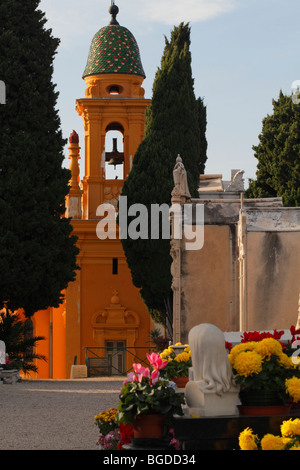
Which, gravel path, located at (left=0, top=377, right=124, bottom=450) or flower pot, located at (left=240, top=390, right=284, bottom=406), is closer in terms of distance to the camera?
flower pot, located at (left=240, top=390, right=284, bottom=406)

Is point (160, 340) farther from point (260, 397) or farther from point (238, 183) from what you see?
point (260, 397)

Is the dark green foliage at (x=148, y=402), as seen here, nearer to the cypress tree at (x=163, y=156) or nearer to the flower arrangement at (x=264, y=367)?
the flower arrangement at (x=264, y=367)

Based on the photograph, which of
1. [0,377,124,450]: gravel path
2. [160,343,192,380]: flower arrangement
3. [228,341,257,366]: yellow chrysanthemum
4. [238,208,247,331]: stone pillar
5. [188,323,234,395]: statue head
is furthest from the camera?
[238,208,247,331]: stone pillar

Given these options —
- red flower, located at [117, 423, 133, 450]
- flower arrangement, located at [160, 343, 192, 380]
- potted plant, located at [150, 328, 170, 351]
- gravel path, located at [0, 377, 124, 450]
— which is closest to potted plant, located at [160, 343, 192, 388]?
flower arrangement, located at [160, 343, 192, 380]

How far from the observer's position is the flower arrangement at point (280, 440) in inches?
392

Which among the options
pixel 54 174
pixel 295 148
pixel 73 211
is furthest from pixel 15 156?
pixel 295 148

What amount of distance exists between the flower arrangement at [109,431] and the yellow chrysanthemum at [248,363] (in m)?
1.88

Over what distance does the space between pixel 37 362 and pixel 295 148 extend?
601 inches

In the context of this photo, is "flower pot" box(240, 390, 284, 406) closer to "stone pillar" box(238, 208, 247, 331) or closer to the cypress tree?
"stone pillar" box(238, 208, 247, 331)

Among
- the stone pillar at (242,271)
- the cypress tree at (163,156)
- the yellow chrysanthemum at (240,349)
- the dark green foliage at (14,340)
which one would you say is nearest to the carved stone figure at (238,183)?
the cypress tree at (163,156)

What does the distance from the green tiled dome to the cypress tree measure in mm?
2495

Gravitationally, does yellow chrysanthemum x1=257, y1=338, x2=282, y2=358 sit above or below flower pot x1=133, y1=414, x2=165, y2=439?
above

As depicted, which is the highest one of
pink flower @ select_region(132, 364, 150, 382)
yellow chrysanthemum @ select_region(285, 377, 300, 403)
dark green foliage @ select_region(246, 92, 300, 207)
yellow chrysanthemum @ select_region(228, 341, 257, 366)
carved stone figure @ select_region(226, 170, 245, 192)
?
dark green foliage @ select_region(246, 92, 300, 207)

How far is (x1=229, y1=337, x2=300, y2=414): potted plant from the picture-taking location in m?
11.0
